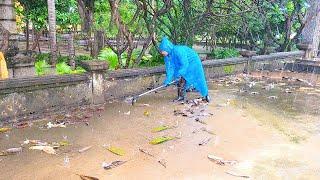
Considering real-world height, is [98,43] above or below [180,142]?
above

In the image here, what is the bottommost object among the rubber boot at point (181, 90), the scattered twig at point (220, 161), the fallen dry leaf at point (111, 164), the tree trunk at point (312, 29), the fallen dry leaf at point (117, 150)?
the fallen dry leaf at point (111, 164)

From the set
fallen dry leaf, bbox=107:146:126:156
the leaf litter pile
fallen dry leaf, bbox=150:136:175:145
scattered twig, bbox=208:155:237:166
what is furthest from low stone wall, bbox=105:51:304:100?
scattered twig, bbox=208:155:237:166

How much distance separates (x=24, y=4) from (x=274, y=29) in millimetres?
12123

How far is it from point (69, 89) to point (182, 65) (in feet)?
8.23

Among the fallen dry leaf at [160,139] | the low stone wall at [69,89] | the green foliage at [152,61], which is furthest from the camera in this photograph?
the green foliage at [152,61]

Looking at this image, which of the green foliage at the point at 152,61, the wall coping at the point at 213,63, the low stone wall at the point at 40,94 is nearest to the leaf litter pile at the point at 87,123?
the low stone wall at the point at 40,94

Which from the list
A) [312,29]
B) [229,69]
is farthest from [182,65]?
[312,29]

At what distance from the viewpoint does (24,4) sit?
1241 cm

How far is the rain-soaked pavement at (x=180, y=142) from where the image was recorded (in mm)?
4273

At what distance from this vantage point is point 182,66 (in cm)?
736

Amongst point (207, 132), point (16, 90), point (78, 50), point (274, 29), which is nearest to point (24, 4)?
point (78, 50)

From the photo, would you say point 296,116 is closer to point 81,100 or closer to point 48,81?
point 81,100

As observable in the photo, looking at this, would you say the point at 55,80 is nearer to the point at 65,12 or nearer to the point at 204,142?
the point at 204,142

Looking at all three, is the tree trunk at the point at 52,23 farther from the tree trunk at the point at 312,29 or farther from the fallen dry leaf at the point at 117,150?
the tree trunk at the point at 312,29
